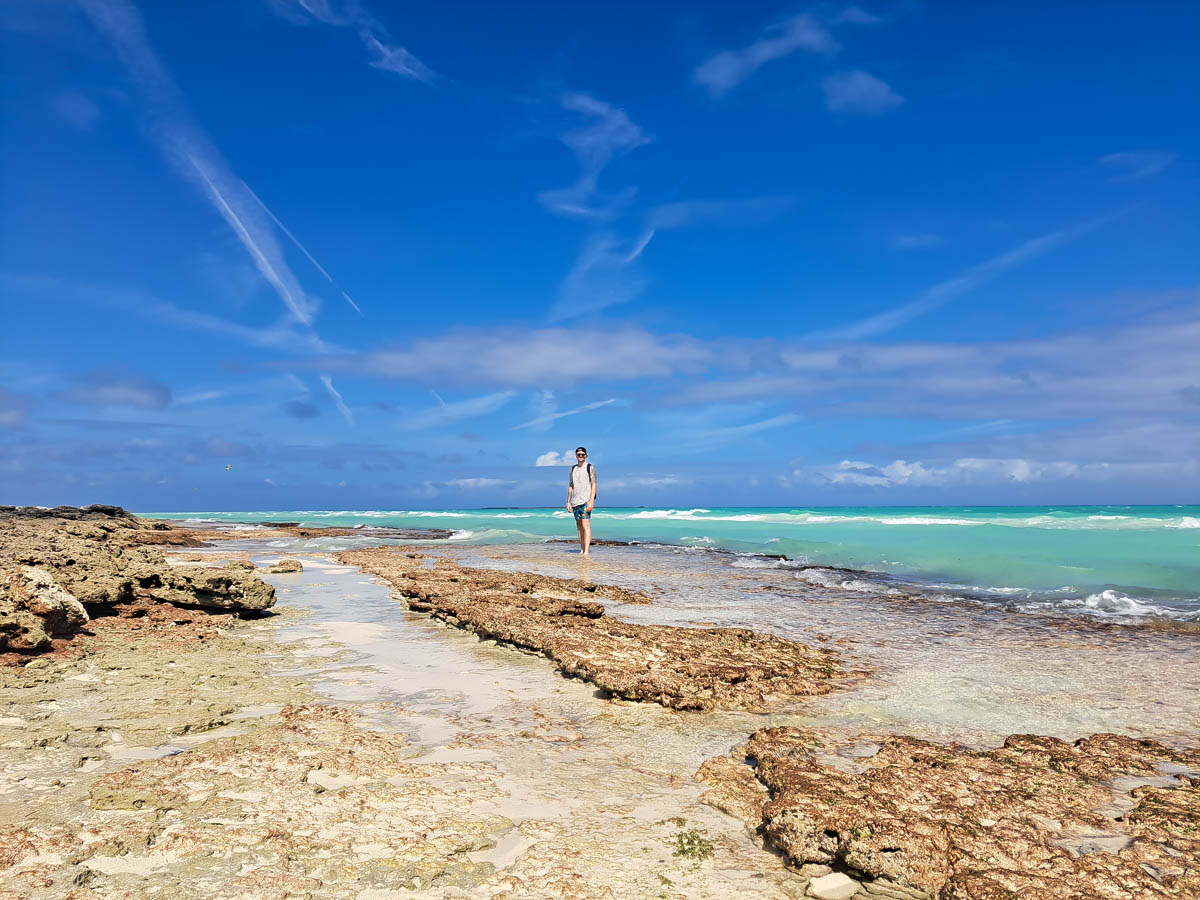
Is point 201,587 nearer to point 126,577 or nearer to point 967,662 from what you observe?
point 126,577

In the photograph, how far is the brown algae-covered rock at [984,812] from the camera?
8.02 ft

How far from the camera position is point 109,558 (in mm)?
7227

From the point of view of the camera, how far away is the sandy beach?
7.93 ft

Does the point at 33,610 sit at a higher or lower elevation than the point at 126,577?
lower

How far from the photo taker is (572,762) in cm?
343

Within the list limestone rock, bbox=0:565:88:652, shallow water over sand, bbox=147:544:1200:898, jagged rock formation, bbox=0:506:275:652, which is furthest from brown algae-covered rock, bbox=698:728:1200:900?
jagged rock formation, bbox=0:506:275:652

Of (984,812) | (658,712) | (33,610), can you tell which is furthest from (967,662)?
(33,610)

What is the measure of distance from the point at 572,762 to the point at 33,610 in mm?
4631

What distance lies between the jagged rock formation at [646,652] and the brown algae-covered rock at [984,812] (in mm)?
919

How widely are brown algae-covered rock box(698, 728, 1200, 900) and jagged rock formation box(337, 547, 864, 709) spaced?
36.2 inches

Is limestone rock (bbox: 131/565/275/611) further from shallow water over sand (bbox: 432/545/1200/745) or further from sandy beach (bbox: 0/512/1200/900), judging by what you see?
shallow water over sand (bbox: 432/545/1200/745)

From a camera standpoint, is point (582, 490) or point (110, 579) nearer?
point (110, 579)

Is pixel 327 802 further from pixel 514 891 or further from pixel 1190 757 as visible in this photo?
pixel 1190 757

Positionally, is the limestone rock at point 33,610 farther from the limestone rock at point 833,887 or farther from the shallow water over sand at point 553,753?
the limestone rock at point 833,887
